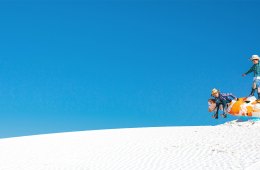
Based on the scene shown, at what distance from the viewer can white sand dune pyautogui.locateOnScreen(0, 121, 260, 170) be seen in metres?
12.7

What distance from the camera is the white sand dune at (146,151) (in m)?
12.7

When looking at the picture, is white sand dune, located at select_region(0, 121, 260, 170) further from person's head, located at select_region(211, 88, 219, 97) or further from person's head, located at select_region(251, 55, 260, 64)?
person's head, located at select_region(251, 55, 260, 64)

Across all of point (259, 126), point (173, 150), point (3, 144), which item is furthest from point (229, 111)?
point (3, 144)

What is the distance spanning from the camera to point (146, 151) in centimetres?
1486

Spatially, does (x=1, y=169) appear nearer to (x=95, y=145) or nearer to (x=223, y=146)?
(x=95, y=145)

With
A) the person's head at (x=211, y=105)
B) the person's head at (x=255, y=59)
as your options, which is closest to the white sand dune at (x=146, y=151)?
the person's head at (x=211, y=105)

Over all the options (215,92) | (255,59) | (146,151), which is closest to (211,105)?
(215,92)

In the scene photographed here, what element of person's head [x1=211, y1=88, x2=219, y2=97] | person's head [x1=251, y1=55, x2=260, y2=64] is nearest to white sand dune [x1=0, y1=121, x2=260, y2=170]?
person's head [x1=211, y1=88, x2=219, y2=97]

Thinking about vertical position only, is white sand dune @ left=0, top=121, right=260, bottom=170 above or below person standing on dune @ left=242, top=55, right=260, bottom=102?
below

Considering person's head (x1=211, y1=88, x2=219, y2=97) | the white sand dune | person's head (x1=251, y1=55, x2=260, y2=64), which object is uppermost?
person's head (x1=251, y1=55, x2=260, y2=64)

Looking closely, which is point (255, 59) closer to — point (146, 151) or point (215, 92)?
point (215, 92)

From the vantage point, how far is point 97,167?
12.9 metres

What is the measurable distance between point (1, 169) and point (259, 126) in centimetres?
1095

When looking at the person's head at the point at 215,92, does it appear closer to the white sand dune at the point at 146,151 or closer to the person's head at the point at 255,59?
the white sand dune at the point at 146,151
